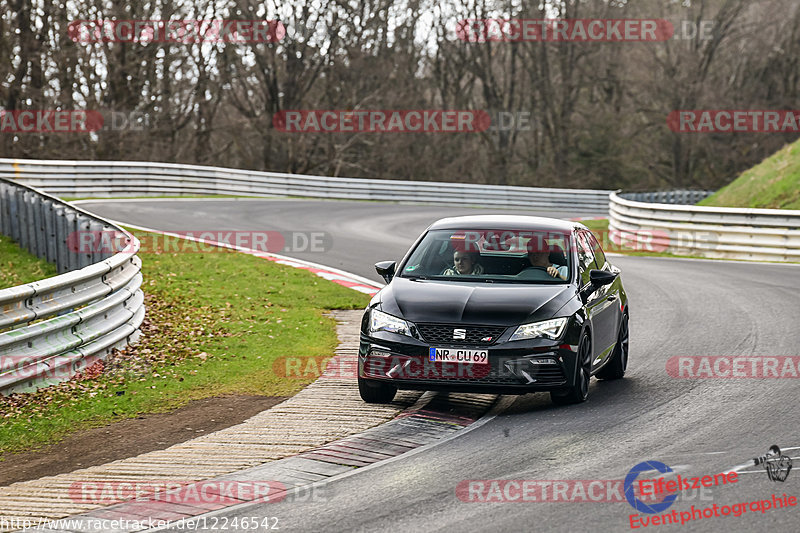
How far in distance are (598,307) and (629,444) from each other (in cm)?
233

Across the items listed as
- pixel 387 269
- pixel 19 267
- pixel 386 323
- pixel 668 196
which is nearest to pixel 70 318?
pixel 387 269

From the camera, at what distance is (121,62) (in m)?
42.5

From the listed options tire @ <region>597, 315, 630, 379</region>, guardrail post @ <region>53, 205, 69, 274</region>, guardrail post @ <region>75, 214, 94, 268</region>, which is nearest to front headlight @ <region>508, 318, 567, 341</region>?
tire @ <region>597, 315, 630, 379</region>

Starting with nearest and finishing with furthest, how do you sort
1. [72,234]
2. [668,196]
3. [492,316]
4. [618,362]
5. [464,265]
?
1. [492,316]
2. [464,265]
3. [618,362]
4. [72,234]
5. [668,196]

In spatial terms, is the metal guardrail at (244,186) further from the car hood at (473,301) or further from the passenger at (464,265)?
the car hood at (473,301)

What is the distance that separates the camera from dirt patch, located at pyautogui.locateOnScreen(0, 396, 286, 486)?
300 inches

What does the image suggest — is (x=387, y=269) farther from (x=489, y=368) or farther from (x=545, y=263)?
(x=489, y=368)

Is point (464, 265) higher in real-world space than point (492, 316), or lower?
higher

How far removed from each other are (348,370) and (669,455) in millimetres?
4175

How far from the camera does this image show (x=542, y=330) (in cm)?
877

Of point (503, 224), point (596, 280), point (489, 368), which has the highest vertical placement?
point (503, 224)

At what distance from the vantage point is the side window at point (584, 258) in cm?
990

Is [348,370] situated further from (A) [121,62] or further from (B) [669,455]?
(A) [121,62]

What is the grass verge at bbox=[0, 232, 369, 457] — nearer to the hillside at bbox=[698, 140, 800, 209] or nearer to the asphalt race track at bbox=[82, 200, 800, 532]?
the asphalt race track at bbox=[82, 200, 800, 532]
